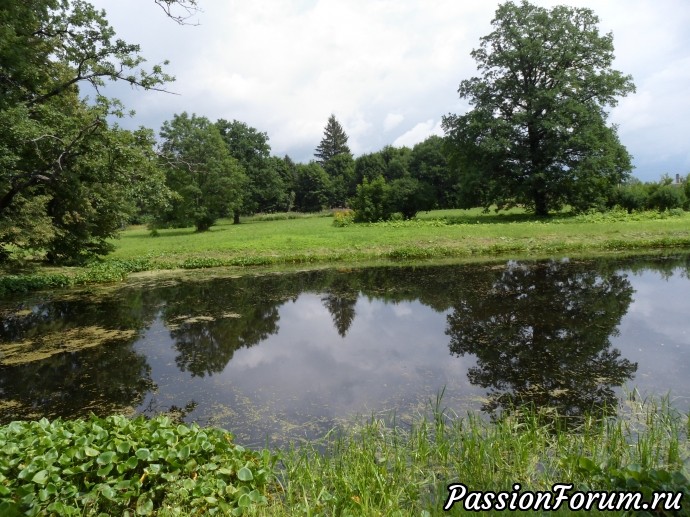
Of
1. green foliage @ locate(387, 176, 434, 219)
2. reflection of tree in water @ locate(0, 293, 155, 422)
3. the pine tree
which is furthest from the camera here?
the pine tree

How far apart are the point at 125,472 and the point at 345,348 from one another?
5.45m

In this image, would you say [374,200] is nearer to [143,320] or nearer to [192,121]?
[192,121]

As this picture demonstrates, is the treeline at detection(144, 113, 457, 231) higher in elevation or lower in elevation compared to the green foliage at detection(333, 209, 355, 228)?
higher

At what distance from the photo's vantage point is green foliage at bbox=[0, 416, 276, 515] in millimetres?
3504

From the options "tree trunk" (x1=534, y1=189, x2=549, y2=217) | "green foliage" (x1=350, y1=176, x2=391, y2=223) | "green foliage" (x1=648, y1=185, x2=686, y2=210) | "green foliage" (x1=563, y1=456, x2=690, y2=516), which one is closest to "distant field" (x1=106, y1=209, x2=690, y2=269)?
"tree trunk" (x1=534, y1=189, x2=549, y2=217)

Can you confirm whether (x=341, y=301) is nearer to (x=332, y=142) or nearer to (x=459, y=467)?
(x=459, y=467)

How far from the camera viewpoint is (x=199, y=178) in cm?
4197

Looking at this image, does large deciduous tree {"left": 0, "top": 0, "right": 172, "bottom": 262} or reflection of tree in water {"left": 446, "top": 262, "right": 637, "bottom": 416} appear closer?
reflection of tree in water {"left": 446, "top": 262, "right": 637, "bottom": 416}

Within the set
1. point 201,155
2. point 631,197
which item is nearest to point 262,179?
point 201,155

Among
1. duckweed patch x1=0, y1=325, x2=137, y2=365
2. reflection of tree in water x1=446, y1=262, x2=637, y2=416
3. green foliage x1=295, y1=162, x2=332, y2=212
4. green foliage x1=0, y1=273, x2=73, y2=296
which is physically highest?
green foliage x1=295, y1=162, x2=332, y2=212

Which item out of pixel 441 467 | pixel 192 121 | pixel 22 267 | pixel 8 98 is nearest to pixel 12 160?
pixel 8 98

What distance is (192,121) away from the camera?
1732 inches

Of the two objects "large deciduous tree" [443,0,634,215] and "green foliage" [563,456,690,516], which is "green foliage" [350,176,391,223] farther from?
"green foliage" [563,456,690,516]

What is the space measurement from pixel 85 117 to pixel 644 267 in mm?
22481
